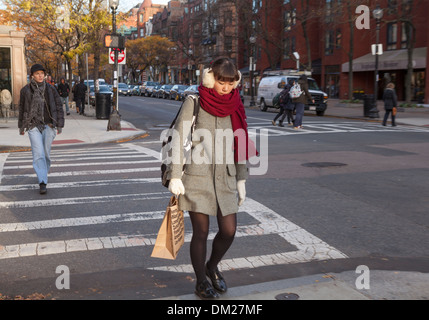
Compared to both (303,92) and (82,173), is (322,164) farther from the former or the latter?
(303,92)

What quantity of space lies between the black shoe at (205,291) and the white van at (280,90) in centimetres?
2388

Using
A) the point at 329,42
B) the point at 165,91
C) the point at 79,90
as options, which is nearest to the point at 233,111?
the point at 79,90

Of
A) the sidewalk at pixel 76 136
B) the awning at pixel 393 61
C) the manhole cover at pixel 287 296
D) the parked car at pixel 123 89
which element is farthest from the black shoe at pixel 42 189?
the parked car at pixel 123 89

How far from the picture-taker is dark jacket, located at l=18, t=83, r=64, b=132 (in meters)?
7.88

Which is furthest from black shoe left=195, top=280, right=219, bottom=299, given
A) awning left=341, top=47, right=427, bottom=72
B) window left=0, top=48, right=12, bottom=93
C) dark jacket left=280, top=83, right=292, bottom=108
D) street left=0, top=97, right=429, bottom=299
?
awning left=341, top=47, right=427, bottom=72

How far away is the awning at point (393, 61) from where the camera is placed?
35719mm

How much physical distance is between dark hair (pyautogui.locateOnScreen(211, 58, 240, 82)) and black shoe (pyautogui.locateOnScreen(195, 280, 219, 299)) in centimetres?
161

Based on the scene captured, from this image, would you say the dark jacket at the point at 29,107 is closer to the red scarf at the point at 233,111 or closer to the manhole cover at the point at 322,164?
the red scarf at the point at 233,111

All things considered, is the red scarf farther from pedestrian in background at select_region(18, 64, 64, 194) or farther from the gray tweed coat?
pedestrian in background at select_region(18, 64, 64, 194)

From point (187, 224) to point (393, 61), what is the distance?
34823mm

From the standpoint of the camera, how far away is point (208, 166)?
3.92 metres

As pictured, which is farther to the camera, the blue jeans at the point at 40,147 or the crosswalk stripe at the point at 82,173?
the crosswalk stripe at the point at 82,173

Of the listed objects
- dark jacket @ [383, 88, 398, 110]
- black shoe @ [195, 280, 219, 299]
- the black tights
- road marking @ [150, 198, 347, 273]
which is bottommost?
road marking @ [150, 198, 347, 273]

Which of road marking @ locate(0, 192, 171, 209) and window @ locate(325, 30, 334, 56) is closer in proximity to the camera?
road marking @ locate(0, 192, 171, 209)
